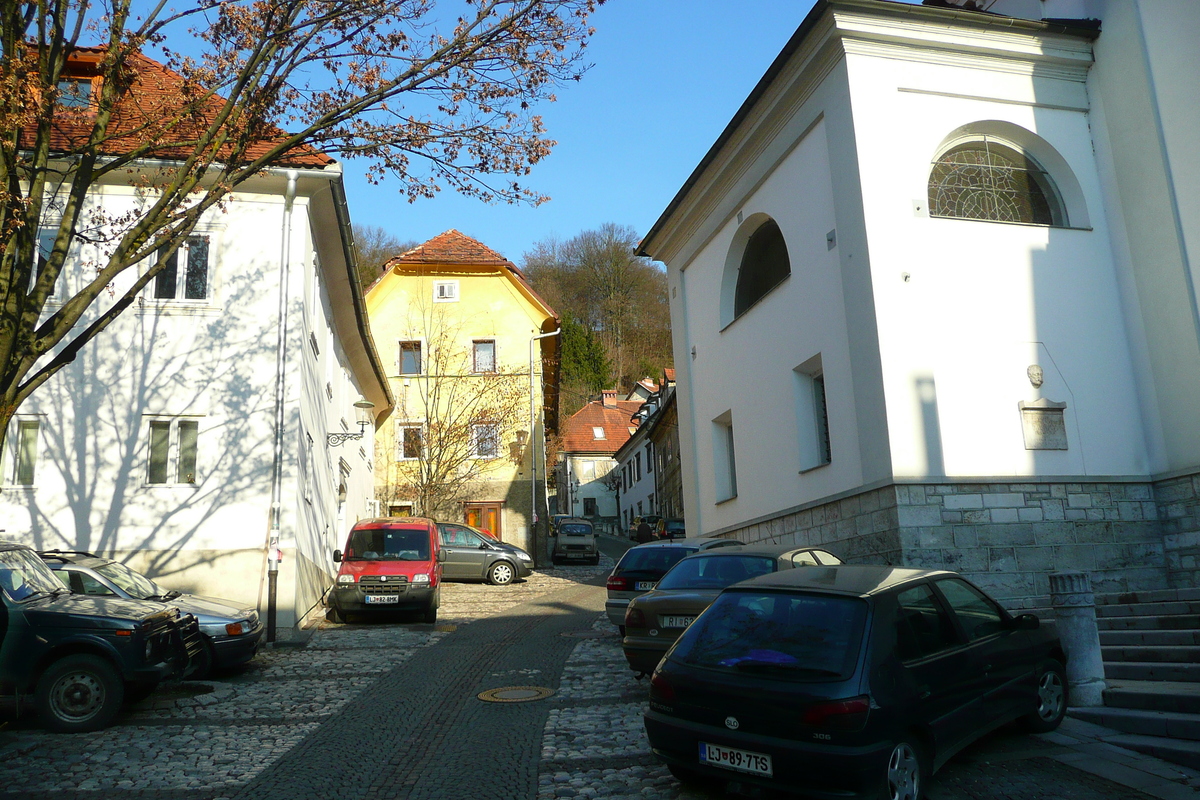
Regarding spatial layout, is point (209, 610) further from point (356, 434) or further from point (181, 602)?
point (356, 434)

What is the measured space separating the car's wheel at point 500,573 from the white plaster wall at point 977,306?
533 inches

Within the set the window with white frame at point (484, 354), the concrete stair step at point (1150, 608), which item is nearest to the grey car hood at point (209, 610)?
the concrete stair step at point (1150, 608)

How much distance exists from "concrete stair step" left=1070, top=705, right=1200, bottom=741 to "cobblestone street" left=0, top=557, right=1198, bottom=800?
0.30 m

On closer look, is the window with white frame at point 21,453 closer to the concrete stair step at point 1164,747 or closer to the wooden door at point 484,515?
the concrete stair step at point 1164,747

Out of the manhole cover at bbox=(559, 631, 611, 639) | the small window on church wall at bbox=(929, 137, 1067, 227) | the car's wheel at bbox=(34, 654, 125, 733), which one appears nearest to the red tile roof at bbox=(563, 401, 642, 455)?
the manhole cover at bbox=(559, 631, 611, 639)

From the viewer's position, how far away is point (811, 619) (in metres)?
5.84

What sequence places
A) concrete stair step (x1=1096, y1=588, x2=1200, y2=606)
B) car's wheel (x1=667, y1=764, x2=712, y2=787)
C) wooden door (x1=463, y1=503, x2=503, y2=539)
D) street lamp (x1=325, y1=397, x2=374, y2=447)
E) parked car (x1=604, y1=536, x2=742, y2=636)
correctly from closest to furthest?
1. car's wheel (x1=667, y1=764, x2=712, y2=787)
2. concrete stair step (x1=1096, y1=588, x2=1200, y2=606)
3. parked car (x1=604, y1=536, x2=742, y2=636)
4. street lamp (x1=325, y1=397, x2=374, y2=447)
5. wooden door (x1=463, y1=503, x2=503, y2=539)

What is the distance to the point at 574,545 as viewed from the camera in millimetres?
31406

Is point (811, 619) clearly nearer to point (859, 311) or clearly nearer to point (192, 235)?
point (859, 311)

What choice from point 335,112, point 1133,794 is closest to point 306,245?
point 335,112

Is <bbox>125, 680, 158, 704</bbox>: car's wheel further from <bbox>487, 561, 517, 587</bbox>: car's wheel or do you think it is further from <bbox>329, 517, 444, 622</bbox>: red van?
<bbox>487, 561, 517, 587</bbox>: car's wheel

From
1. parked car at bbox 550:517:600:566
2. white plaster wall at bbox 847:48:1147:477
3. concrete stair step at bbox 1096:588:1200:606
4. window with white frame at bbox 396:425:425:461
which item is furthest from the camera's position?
window with white frame at bbox 396:425:425:461

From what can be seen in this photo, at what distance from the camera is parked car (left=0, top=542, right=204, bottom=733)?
8.56 m

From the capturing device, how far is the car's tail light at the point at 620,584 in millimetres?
12795
